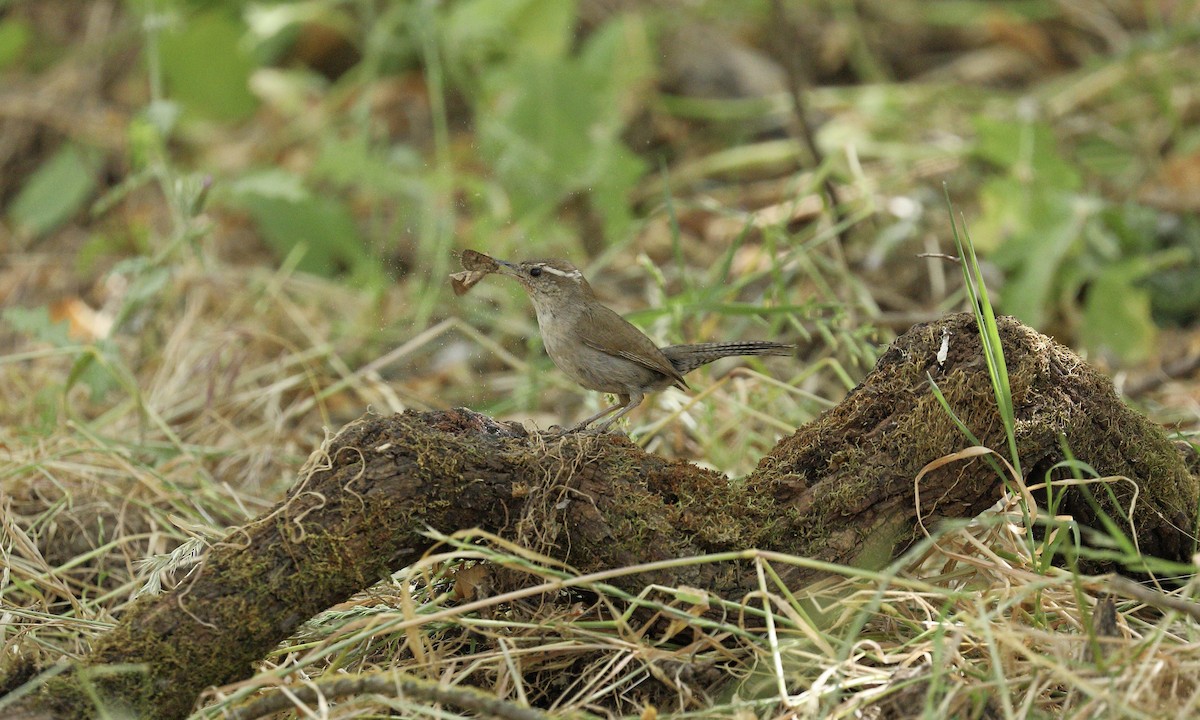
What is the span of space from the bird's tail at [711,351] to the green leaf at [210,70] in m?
4.71

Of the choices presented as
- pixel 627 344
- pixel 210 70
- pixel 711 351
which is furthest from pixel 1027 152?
pixel 210 70

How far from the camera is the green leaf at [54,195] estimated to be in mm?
7793

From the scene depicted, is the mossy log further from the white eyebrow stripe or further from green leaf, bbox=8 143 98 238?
green leaf, bbox=8 143 98 238

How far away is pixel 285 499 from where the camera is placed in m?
2.88

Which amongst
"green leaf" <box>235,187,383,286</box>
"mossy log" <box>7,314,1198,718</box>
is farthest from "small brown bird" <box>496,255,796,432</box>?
"green leaf" <box>235,187,383,286</box>

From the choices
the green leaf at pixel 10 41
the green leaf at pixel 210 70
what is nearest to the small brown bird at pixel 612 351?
the green leaf at pixel 210 70

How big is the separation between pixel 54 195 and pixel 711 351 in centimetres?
554

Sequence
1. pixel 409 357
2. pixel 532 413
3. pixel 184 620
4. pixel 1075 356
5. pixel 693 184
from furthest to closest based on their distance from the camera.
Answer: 1. pixel 693 184
2. pixel 409 357
3. pixel 532 413
4. pixel 1075 356
5. pixel 184 620

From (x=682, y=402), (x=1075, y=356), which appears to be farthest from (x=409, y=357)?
(x=1075, y=356)

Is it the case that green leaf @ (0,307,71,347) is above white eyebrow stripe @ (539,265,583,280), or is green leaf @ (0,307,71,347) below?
below

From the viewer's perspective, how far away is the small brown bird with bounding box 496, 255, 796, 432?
4.12m

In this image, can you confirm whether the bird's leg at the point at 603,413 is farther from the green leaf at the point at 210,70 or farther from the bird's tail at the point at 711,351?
the green leaf at the point at 210,70

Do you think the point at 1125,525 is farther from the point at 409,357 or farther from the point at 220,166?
the point at 220,166

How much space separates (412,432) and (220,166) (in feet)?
20.0
